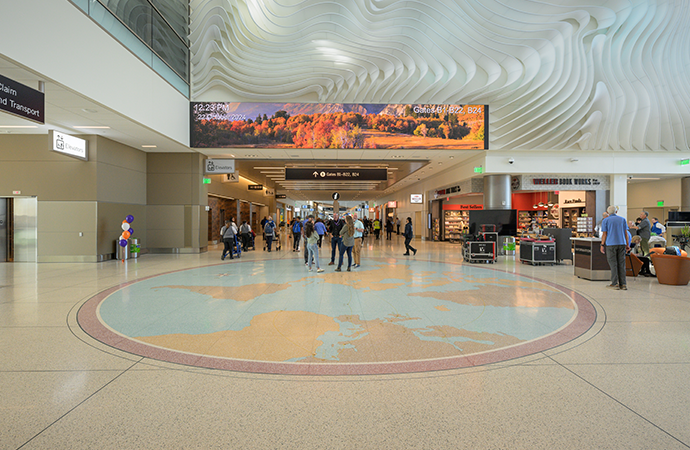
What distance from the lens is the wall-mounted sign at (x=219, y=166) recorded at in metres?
15.7

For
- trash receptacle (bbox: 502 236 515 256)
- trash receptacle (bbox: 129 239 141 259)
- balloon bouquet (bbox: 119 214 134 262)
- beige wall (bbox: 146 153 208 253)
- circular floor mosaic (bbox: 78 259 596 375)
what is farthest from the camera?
beige wall (bbox: 146 153 208 253)

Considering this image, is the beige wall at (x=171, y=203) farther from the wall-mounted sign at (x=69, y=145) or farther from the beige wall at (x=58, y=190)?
the wall-mounted sign at (x=69, y=145)

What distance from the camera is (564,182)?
16891mm

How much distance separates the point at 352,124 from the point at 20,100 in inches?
412

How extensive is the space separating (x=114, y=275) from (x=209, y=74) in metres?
8.92

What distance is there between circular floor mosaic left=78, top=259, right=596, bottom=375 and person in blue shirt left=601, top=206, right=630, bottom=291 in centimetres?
117

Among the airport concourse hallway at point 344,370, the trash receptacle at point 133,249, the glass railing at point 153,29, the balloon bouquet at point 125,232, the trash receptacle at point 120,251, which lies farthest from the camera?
the trash receptacle at point 133,249

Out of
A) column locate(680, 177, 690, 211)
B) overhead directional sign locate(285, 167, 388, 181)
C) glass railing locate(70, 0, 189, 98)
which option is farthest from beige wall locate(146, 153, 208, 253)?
column locate(680, 177, 690, 211)

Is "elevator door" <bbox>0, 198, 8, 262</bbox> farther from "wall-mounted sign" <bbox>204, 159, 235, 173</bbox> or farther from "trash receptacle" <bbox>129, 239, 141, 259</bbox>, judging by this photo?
"wall-mounted sign" <bbox>204, 159, 235, 173</bbox>

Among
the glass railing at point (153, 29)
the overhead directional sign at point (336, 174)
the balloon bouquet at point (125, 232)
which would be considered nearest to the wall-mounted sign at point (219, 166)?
the glass railing at point (153, 29)

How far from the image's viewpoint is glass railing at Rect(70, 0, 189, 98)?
30.9 ft

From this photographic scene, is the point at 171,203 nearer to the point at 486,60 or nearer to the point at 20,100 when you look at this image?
the point at 20,100

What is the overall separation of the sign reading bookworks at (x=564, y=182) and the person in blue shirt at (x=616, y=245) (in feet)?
32.0

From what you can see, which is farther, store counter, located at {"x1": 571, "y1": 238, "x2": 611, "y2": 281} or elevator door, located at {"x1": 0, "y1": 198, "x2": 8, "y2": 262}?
elevator door, located at {"x1": 0, "y1": 198, "x2": 8, "y2": 262}
